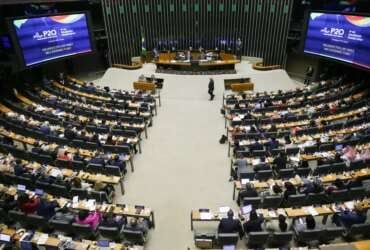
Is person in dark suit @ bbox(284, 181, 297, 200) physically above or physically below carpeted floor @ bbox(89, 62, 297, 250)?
above

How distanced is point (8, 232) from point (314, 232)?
891 centimetres

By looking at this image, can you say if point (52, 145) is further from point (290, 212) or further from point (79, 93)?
point (290, 212)

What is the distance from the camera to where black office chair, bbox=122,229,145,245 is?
31.3 ft

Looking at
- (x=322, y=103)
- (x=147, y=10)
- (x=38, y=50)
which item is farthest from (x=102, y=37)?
(x=322, y=103)

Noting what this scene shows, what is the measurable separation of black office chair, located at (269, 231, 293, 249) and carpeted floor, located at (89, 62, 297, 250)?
1960 mm

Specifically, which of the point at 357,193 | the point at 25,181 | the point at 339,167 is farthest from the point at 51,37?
the point at 357,193

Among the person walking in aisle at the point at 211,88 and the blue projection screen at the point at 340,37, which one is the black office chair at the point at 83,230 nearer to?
the person walking in aisle at the point at 211,88

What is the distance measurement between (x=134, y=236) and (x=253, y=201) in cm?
397

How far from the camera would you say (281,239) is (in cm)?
948

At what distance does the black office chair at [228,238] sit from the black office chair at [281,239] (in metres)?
1.07

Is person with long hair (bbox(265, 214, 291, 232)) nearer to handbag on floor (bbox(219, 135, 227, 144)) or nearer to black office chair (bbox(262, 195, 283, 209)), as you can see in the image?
black office chair (bbox(262, 195, 283, 209))

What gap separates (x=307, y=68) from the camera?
26.7 metres

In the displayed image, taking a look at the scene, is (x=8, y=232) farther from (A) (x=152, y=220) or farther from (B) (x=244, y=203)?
(B) (x=244, y=203)

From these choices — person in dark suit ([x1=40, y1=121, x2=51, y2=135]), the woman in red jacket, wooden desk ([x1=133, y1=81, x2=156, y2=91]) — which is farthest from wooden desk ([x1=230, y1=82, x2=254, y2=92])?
the woman in red jacket
